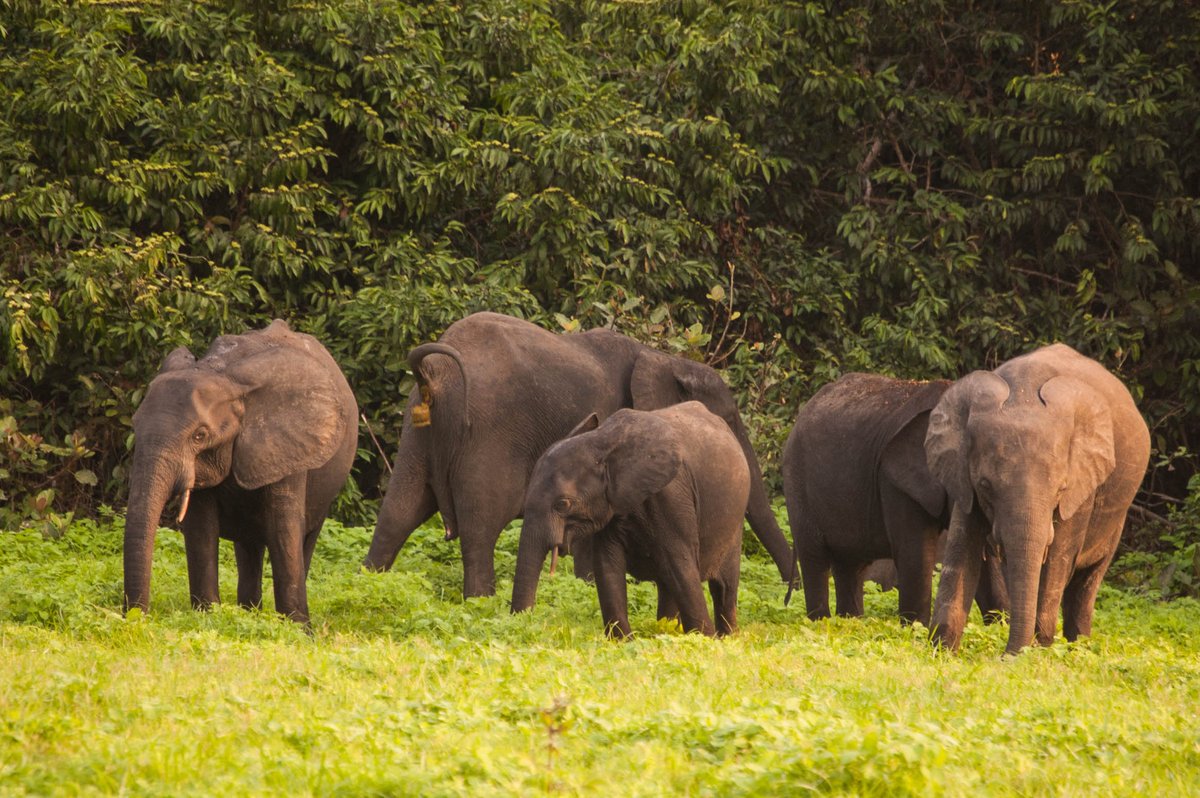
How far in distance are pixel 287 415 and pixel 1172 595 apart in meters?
8.73

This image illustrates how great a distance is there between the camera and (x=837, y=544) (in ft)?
41.8

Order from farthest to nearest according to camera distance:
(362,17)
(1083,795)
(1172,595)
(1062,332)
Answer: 1. (1062,332)
2. (362,17)
3. (1172,595)
4. (1083,795)

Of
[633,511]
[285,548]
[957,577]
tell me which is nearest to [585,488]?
[633,511]

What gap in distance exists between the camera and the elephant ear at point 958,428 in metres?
10.1

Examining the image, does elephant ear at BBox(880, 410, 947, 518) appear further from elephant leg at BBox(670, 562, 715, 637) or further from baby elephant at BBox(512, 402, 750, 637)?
elephant leg at BBox(670, 562, 715, 637)

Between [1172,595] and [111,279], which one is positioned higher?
[111,279]

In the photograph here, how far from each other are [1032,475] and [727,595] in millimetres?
2481

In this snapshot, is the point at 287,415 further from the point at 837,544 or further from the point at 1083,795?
the point at 1083,795

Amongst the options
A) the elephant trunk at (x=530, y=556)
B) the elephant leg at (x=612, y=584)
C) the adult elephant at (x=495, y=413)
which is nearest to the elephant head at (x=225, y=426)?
the adult elephant at (x=495, y=413)

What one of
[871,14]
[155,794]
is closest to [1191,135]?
[871,14]

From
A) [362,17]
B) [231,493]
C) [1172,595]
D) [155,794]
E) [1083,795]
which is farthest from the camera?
[362,17]

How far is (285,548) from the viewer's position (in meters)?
10.6

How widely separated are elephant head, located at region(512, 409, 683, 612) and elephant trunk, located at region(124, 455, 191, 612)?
217 cm

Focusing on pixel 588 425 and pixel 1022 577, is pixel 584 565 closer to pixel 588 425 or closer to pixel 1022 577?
pixel 588 425
